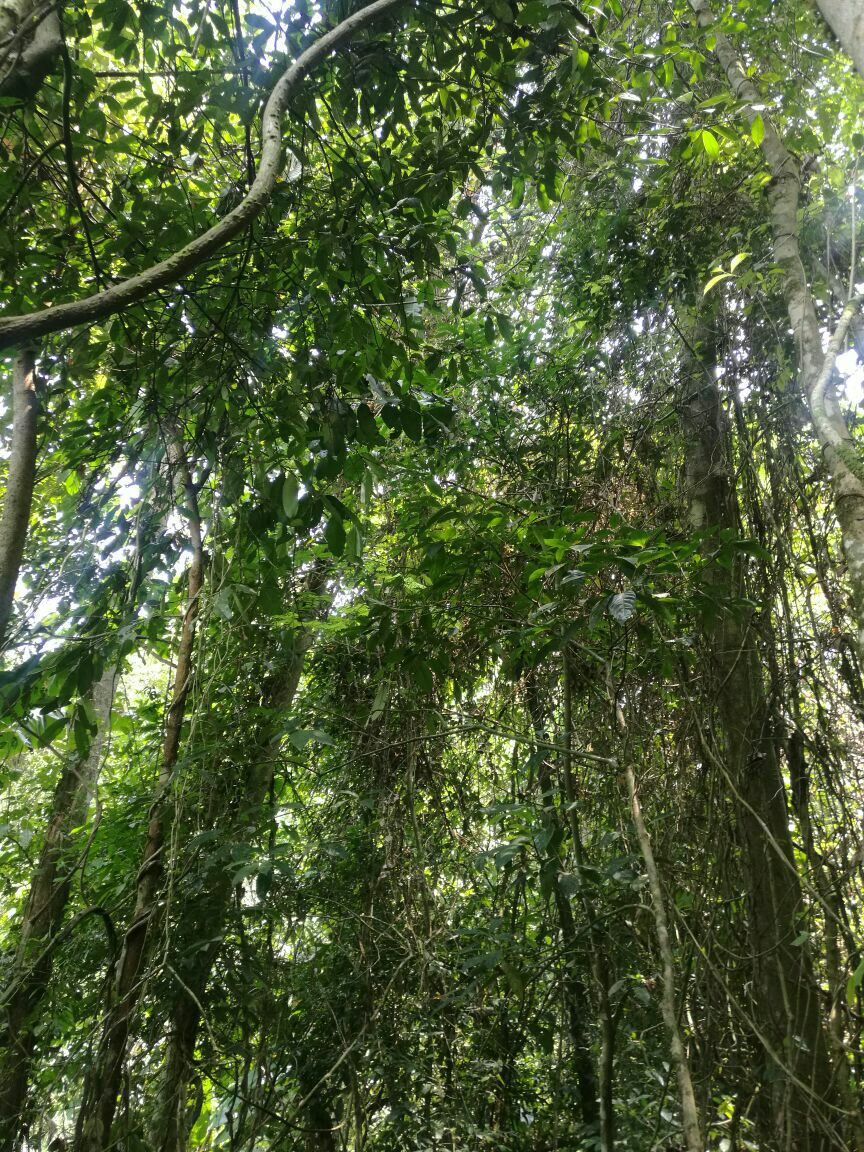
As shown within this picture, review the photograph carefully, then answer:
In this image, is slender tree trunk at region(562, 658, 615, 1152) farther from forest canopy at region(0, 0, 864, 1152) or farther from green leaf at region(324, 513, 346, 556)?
green leaf at region(324, 513, 346, 556)

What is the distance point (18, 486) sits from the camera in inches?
56.4

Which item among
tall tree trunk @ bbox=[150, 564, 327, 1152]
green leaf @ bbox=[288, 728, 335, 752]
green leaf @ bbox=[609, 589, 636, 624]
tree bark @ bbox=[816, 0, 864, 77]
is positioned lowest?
tall tree trunk @ bbox=[150, 564, 327, 1152]

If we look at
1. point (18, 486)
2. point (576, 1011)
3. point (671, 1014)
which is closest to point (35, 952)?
point (576, 1011)

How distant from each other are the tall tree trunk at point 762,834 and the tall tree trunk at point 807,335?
32 centimetres

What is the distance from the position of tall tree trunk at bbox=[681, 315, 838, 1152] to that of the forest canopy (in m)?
0.02

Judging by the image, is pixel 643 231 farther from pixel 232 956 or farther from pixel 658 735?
pixel 232 956

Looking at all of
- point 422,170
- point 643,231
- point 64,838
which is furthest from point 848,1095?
point 643,231

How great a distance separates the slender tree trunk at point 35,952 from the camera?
7.24ft

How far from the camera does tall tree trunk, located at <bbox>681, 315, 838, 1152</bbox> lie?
208 centimetres

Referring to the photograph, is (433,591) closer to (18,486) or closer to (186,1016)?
(18,486)

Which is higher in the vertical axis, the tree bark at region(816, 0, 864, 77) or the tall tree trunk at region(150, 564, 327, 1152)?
the tree bark at region(816, 0, 864, 77)

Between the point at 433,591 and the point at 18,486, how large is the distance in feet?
3.71

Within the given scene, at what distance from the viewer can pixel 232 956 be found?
250 centimetres

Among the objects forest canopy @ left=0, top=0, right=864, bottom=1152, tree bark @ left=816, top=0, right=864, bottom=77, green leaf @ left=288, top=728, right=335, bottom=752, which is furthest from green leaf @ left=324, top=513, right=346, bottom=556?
tree bark @ left=816, top=0, right=864, bottom=77
